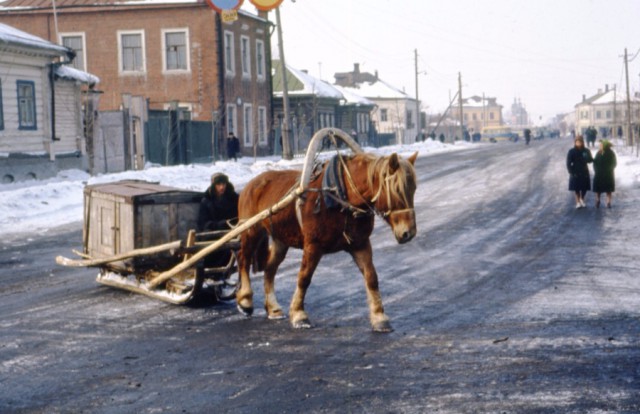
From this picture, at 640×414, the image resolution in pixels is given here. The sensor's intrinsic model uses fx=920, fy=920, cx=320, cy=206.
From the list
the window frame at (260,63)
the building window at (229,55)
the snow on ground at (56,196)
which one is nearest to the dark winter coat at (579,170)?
the snow on ground at (56,196)

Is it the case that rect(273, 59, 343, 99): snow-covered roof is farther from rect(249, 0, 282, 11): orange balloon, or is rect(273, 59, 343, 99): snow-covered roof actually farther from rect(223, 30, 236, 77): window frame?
rect(249, 0, 282, 11): orange balloon

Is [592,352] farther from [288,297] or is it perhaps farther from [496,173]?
[496,173]

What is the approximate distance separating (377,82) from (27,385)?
10450 centimetres

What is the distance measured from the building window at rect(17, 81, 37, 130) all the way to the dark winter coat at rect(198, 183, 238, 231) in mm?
21322

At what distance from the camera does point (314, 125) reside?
60.3 meters

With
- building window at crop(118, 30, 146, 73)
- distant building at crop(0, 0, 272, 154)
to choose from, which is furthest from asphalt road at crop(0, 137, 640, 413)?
building window at crop(118, 30, 146, 73)

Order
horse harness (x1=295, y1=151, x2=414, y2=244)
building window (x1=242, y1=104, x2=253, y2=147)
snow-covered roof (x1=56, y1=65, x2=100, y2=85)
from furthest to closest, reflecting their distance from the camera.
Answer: building window (x1=242, y1=104, x2=253, y2=147)
snow-covered roof (x1=56, y1=65, x2=100, y2=85)
horse harness (x1=295, y1=151, x2=414, y2=244)

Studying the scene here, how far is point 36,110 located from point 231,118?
17568mm

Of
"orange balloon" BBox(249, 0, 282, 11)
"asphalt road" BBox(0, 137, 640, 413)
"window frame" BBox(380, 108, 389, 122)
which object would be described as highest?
"orange balloon" BBox(249, 0, 282, 11)

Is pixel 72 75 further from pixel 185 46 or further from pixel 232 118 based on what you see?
pixel 232 118

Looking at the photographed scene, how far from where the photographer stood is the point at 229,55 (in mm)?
47062

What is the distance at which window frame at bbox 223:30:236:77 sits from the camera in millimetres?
46406

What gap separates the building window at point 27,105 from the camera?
98.2 feet

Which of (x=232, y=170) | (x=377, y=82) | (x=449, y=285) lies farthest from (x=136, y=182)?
(x=377, y=82)
